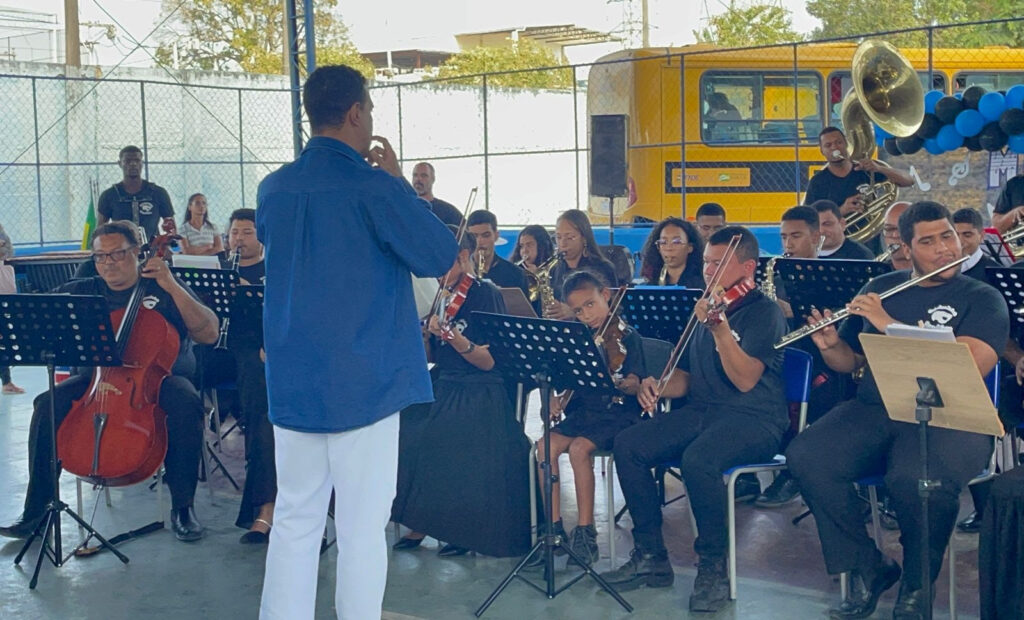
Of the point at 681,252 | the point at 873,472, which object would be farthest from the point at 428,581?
the point at 681,252

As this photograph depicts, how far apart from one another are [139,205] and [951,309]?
788 centimetres

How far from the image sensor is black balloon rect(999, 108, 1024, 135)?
7.56 meters

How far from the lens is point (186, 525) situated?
223 inches

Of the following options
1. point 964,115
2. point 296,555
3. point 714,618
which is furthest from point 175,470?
point 964,115

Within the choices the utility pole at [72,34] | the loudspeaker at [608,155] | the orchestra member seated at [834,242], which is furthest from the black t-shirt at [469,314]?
the utility pole at [72,34]

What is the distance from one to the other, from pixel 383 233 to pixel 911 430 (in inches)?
83.0

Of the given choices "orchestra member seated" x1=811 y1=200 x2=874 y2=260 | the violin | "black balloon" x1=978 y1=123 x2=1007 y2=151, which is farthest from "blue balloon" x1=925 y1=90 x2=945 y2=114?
the violin

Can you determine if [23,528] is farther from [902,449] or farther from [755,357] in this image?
[902,449]

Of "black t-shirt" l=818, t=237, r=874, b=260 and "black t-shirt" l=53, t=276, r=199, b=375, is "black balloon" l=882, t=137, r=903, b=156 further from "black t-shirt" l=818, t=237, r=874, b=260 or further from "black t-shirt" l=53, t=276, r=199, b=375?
"black t-shirt" l=53, t=276, r=199, b=375

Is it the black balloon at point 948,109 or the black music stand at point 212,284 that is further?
the black balloon at point 948,109

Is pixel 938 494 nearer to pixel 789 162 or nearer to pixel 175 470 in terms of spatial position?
pixel 175 470

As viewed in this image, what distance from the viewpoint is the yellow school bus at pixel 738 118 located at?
44.8ft

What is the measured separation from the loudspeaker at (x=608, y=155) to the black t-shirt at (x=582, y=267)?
367cm

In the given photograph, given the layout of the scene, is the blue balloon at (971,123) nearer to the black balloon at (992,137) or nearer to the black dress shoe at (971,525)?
the black balloon at (992,137)
